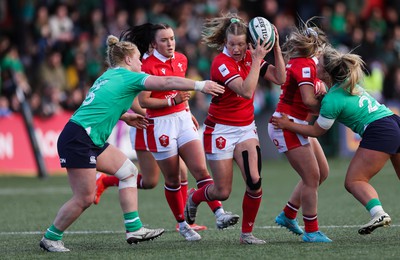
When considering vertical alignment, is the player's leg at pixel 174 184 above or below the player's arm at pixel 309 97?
below

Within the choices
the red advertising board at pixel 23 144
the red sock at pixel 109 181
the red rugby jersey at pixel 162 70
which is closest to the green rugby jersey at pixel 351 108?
the red rugby jersey at pixel 162 70

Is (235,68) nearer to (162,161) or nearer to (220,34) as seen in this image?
(220,34)

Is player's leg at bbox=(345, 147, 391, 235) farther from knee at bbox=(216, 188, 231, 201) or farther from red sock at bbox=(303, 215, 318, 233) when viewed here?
knee at bbox=(216, 188, 231, 201)

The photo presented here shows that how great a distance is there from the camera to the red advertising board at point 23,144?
16938 millimetres

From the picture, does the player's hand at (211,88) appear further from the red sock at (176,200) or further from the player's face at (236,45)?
the red sock at (176,200)

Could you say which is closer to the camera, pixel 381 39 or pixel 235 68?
pixel 235 68

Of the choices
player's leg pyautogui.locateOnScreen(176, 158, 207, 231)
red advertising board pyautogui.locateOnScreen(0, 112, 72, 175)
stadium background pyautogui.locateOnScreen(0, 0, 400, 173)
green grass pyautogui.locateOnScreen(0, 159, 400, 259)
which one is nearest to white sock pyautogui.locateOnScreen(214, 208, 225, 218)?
green grass pyautogui.locateOnScreen(0, 159, 400, 259)

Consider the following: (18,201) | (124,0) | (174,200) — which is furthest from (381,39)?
(174,200)

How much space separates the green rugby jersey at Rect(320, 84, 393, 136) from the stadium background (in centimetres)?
907

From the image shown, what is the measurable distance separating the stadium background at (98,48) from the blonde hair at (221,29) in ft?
27.6

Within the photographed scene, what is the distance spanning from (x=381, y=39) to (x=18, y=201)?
1296cm

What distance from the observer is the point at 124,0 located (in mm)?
22297

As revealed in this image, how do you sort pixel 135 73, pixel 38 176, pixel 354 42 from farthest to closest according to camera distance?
pixel 354 42
pixel 38 176
pixel 135 73

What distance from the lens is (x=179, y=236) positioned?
362 inches
